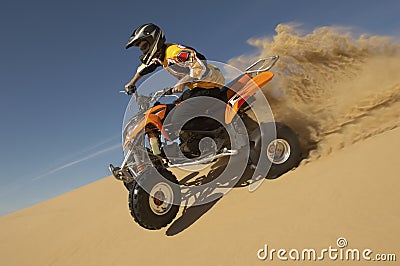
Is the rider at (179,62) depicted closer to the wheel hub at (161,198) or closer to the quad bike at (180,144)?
the quad bike at (180,144)

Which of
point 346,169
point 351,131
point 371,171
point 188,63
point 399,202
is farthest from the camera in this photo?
point 351,131

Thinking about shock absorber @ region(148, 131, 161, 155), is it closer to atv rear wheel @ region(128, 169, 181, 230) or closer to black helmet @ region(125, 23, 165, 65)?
atv rear wheel @ region(128, 169, 181, 230)

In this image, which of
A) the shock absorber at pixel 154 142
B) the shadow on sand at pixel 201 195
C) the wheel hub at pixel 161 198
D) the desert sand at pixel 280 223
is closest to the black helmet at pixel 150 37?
the shock absorber at pixel 154 142

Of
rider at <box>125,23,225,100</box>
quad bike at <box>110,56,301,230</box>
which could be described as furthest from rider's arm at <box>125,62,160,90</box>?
quad bike at <box>110,56,301,230</box>

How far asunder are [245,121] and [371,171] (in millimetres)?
1977

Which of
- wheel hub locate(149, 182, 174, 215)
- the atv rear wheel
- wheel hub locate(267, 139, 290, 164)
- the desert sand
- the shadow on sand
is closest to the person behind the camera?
the desert sand

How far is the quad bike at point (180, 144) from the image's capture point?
12.3 ft

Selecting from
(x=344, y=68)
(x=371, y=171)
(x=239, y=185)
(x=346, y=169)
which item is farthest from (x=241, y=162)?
(x=344, y=68)

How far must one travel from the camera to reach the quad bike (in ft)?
12.3

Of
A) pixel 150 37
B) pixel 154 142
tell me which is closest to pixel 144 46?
pixel 150 37

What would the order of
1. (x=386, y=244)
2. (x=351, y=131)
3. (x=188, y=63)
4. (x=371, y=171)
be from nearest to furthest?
(x=386, y=244)
(x=371, y=171)
(x=188, y=63)
(x=351, y=131)

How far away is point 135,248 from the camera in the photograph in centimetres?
382

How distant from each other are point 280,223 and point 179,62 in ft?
7.66

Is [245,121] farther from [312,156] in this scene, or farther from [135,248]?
[135,248]
